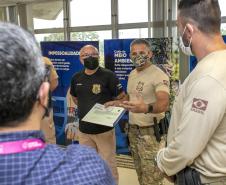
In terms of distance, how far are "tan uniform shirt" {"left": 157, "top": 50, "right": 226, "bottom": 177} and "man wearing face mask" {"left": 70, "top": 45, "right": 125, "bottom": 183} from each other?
1.73 m

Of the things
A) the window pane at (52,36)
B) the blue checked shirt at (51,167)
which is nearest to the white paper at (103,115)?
the blue checked shirt at (51,167)

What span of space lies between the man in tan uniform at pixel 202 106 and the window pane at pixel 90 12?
3979 millimetres

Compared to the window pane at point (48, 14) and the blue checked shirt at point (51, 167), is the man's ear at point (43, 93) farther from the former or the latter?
the window pane at point (48, 14)

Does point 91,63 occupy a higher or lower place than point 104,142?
higher

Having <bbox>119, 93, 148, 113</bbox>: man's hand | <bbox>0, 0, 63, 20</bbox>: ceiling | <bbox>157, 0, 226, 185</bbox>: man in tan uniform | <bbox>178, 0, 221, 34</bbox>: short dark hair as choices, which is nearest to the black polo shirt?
<bbox>119, 93, 148, 113</bbox>: man's hand

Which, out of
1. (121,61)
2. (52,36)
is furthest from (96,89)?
(52,36)

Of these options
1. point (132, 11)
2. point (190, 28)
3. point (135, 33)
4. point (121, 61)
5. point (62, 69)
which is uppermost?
point (132, 11)

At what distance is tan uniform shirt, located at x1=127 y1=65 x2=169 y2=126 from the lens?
2.87 meters

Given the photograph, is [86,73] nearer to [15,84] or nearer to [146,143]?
[146,143]

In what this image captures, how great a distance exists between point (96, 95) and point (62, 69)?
1.55m

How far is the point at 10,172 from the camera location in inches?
27.3

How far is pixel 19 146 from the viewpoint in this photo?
2.34 feet

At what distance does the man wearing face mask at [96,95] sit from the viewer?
328cm

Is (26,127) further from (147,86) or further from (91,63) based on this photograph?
(91,63)
